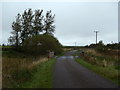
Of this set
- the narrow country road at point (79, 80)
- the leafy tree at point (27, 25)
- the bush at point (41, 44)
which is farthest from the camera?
the leafy tree at point (27, 25)

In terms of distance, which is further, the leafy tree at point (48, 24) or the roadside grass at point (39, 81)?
the leafy tree at point (48, 24)

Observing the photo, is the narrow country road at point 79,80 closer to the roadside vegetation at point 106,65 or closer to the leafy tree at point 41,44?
the roadside vegetation at point 106,65

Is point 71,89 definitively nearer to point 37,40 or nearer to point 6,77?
point 6,77

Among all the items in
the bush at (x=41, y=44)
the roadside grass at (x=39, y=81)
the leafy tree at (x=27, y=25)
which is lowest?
the roadside grass at (x=39, y=81)

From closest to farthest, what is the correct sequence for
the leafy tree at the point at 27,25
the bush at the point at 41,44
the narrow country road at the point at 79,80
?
the narrow country road at the point at 79,80
the bush at the point at 41,44
the leafy tree at the point at 27,25

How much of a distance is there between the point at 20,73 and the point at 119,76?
6.37 metres

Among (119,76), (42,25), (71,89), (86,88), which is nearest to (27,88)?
(71,89)

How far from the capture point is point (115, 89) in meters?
9.66

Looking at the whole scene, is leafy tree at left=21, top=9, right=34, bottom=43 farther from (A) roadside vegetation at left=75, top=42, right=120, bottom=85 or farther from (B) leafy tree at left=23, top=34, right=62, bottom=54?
(A) roadside vegetation at left=75, top=42, right=120, bottom=85

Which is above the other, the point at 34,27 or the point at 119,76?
the point at 34,27

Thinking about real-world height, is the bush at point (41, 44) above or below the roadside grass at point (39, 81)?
above

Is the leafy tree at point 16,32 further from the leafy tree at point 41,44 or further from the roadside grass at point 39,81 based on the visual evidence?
the roadside grass at point 39,81

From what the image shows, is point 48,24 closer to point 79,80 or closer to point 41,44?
point 41,44

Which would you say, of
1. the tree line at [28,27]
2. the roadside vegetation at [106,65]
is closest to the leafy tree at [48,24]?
the tree line at [28,27]
